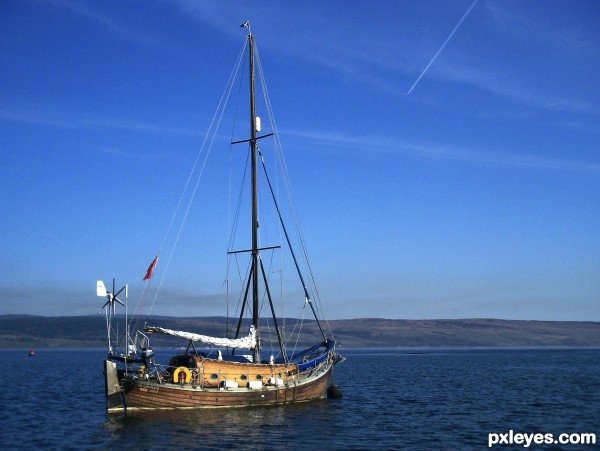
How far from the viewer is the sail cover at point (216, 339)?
147 ft

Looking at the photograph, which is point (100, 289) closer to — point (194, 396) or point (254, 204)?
point (194, 396)

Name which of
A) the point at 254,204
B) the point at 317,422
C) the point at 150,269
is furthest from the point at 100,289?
the point at 317,422

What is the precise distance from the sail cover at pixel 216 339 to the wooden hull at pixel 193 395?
→ 11.1 ft

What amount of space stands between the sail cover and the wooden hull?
11.1ft

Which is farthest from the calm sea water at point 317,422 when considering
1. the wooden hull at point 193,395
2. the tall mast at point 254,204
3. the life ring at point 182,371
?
the tall mast at point 254,204

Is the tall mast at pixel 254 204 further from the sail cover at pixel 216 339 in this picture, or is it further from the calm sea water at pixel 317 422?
the calm sea water at pixel 317 422

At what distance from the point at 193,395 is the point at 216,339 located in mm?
4749

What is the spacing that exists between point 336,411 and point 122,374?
54.6 ft

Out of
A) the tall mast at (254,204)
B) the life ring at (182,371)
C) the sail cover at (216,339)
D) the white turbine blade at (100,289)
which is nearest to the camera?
the white turbine blade at (100,289)

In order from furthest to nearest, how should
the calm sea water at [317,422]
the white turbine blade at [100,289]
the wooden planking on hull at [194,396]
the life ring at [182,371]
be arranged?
the life ring at [182,371] → the wooden planking on hull at [194,396] → the white turbine blade at [100,289] → the calm sea water at [317,422]

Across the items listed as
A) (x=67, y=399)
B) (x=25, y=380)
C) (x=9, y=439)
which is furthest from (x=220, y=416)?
(x=25, y=380)

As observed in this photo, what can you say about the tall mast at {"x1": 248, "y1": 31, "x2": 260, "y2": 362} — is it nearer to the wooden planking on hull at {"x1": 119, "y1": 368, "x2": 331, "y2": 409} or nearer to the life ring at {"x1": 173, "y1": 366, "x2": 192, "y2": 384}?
the wooden planking on hull at {"x1": 119, "y1": 368, "x2": 331, "y2": 409}

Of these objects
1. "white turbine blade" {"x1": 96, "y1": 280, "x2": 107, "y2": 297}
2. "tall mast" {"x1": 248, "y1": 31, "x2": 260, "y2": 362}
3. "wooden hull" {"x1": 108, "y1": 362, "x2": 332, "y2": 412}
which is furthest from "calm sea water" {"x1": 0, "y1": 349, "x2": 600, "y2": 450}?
"white turbine blade" {"x1": 96, "y1": 280, "x2": 107, "y2": 297}

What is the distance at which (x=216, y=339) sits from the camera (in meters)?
47.1
